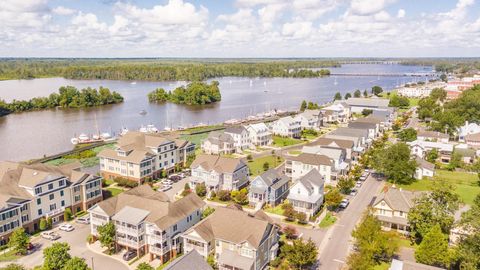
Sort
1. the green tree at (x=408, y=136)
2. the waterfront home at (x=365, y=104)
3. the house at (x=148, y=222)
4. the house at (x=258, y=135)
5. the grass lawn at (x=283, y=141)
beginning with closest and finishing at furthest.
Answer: the house at (x=148, y=222), the green tree at (x=408, y=136), the house at (x=258, y=135), the grass lawn at (x=283, y=141), the waterfront home at (x=365, y=104)

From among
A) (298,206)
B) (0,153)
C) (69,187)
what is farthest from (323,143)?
(0,153)

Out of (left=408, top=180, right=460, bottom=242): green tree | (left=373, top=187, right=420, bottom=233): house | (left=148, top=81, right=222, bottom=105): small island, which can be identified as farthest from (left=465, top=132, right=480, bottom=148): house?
(left=148, top=81, right=222, bottom=105): small island

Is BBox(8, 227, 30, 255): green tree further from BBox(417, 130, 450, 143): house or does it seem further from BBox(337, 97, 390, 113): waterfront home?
BBox(337, 97, 390, 113): waterfront home

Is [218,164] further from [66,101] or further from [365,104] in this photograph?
[66,101]

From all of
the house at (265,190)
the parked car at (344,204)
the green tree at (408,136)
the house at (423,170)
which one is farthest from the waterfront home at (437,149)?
the house at (265,190)

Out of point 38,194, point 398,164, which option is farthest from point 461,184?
point 38,194

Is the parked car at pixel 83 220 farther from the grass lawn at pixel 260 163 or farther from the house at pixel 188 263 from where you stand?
the grass lawn at pixel 260 163
